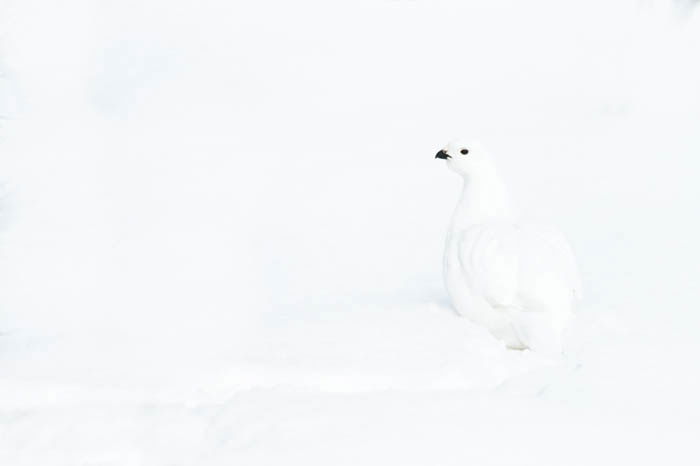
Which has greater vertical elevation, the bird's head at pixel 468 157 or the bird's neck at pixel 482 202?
the bird's head at pixel 468 157

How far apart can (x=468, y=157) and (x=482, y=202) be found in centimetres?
19

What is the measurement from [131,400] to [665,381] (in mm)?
1673

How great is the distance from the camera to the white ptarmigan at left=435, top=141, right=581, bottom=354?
10.6 feet

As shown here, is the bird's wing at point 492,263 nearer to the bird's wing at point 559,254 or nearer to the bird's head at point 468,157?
the bird's wing at point 559,254

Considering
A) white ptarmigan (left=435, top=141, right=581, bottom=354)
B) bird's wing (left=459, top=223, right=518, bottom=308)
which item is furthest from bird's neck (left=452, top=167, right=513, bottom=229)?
bird's wing (left=459, top=223, right=518, bottom=308)

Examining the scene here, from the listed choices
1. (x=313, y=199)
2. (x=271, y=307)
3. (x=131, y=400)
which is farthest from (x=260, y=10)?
(x=131, y=400)

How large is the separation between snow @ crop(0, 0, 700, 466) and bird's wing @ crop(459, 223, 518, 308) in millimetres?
182

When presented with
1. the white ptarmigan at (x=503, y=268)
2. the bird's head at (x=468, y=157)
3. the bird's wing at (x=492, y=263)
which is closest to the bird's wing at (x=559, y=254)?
the white ptarmigan at (x=503, y=268)

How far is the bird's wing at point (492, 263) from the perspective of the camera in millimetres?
3252

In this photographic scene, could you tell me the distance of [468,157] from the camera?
3594mm

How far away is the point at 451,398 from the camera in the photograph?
8.61 feet

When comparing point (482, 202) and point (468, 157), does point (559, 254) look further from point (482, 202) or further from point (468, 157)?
point (468, 157)

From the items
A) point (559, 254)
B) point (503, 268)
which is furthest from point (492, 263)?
point (559, 254)

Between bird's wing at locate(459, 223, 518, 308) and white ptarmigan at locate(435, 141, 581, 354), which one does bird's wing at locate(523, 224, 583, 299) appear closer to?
white ptarmigan at locate(435, 141, 581, 354)
